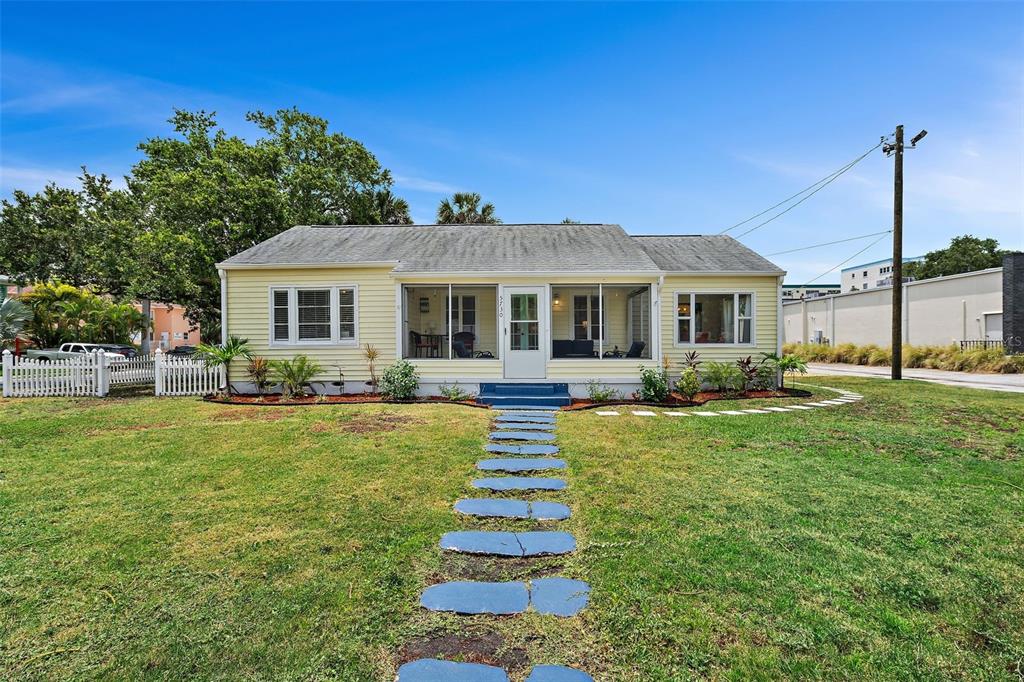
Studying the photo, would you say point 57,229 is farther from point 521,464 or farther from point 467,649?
point 467,649

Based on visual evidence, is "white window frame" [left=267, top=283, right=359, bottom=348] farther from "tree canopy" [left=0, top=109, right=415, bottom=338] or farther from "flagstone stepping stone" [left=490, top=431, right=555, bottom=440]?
"tree canopy" [left=0, top=109, right=415, bottom=338]

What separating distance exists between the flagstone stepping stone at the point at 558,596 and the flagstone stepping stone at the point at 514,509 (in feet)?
3.39

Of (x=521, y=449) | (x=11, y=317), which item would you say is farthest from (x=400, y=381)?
(x=11, y=317)

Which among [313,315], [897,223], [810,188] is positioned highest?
[810,188]

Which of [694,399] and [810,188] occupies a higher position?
[810,188]

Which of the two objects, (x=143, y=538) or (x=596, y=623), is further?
(x=143, y=538)

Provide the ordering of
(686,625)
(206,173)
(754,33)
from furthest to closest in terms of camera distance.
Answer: (206,173) → (754,33) → (686,625)

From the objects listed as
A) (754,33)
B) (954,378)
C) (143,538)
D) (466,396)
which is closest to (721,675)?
(143,538)

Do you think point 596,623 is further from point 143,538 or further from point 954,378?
point 954,378

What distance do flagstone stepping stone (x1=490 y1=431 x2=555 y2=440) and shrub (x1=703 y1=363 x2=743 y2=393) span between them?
20.6 feet

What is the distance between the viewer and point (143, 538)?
3547mm

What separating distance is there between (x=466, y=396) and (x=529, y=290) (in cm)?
299

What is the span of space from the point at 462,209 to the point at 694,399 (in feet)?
63.8

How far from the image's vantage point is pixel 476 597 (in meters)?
2.75
